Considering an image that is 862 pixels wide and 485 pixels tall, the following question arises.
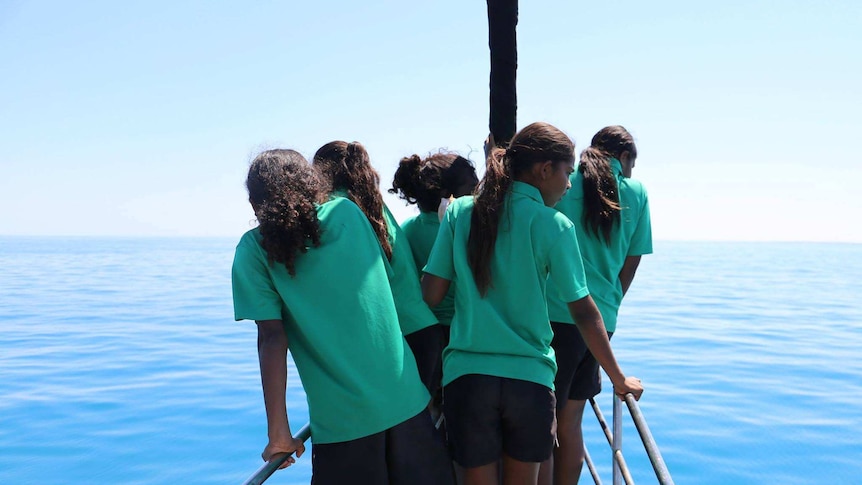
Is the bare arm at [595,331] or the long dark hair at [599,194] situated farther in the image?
the long dark hair at [599,194]

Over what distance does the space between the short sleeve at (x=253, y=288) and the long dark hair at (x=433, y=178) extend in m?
0.92

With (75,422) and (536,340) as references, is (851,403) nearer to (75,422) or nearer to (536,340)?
(536,340)

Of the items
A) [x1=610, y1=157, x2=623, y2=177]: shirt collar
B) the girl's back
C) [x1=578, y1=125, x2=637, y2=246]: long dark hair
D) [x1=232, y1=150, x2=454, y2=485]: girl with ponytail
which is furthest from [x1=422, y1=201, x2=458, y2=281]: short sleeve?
[x1=610, y1=157, x2=623, y2=177]: shirt collar

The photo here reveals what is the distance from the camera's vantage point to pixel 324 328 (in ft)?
5.31

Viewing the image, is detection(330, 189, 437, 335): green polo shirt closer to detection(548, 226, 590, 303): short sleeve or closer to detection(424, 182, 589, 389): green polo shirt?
detection(424, 182, 589, 389): green polo shirt

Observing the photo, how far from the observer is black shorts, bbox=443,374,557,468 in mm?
1893

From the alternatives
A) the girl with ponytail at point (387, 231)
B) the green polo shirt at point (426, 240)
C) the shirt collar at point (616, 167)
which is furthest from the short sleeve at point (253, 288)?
the shirt collar at point (616, 167)

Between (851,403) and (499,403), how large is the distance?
8.81 meters

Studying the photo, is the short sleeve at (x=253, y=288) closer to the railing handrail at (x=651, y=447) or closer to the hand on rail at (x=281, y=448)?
the hand on rail at (x=281, y=448)

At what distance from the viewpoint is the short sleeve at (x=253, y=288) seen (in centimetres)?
158

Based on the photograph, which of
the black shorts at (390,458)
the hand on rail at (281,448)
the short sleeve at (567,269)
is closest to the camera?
the hand on rail at (281,448)

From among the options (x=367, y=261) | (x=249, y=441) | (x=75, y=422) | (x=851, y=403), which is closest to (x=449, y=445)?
(x=367, y=261)

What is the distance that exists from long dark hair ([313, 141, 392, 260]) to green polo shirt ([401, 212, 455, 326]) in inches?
12.5

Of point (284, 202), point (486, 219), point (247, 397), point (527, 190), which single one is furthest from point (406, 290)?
point (247, 397)
